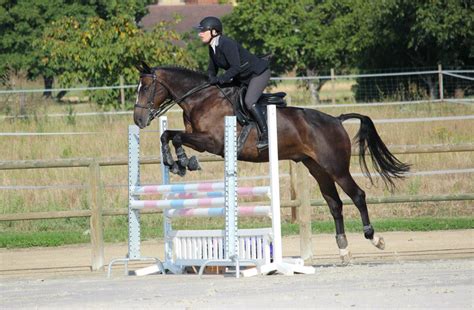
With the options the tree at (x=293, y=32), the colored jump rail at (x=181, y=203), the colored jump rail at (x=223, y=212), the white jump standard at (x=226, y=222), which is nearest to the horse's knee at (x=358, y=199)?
the white jump standard at (x=226, y=222)

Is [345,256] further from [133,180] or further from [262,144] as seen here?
[133,180]

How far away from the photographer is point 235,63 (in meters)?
9.69

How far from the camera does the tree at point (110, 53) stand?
21.6 meters

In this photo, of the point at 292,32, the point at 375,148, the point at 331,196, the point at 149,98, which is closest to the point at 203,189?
the point at 149,98

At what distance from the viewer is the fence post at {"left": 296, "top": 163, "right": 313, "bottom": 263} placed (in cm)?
1128

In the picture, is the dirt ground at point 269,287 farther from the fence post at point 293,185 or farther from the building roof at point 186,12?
the building roof at point 186,12

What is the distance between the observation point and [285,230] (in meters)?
13.4

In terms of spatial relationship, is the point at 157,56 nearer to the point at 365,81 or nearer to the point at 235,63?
the point at 365,81

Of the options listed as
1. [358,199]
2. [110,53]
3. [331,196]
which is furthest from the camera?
[110,53]

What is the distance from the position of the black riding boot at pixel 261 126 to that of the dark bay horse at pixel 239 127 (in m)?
0.08

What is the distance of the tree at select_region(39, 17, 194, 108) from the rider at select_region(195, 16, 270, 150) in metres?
11.4

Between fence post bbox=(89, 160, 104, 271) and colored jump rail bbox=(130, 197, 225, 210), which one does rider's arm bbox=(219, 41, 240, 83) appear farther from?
fence post bbox=(89, 160, 104, 271)

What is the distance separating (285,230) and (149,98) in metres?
4.03

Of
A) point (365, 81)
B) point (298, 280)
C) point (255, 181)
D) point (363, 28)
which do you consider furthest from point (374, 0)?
point (298, 280)
